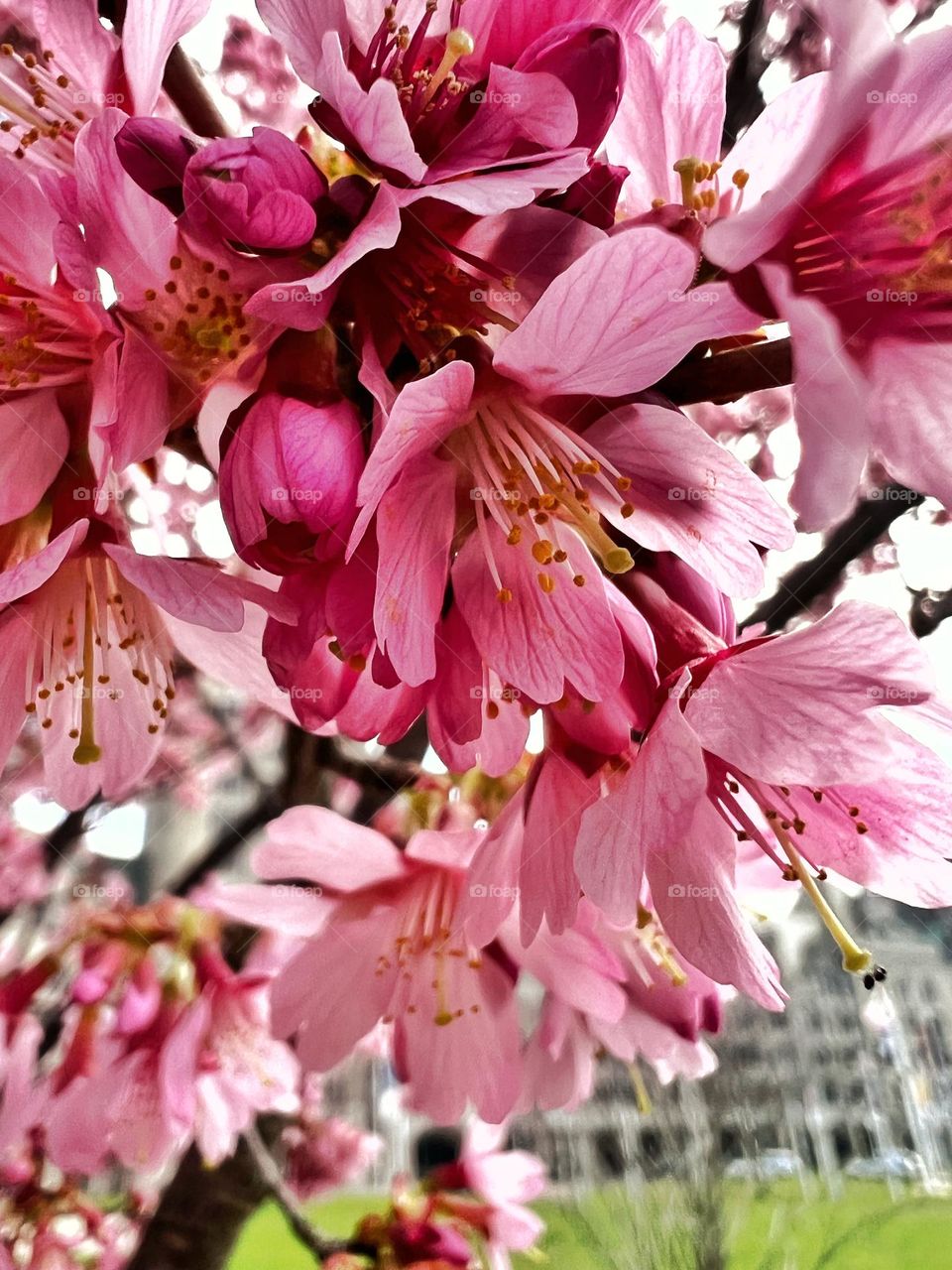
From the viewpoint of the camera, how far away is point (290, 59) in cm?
26

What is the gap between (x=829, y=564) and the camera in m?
0.64

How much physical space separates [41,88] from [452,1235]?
2.52ft

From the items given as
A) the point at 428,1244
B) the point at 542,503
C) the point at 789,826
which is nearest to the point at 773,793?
the point at 789,826

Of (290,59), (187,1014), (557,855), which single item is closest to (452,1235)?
(187,1014)

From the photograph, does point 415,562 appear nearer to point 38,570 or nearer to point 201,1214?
point 38,570

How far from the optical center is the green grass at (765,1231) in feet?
2.49

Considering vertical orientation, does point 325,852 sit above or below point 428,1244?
above

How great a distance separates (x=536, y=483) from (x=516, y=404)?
0.09 ft

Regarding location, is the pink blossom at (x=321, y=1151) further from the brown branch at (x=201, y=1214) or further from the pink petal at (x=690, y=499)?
the pink petal at (x=690, y=499)

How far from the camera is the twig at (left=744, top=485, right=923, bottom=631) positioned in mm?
566

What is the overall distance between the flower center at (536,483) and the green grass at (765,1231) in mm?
690

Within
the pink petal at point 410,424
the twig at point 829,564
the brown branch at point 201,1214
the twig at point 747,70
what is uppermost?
the twig at point 747,70

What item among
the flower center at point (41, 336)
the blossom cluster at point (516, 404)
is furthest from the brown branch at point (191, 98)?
the flower center at point (41, 336)

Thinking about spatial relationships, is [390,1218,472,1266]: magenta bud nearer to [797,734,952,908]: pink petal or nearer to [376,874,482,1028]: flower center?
[376,874,482,1028]: flower center
